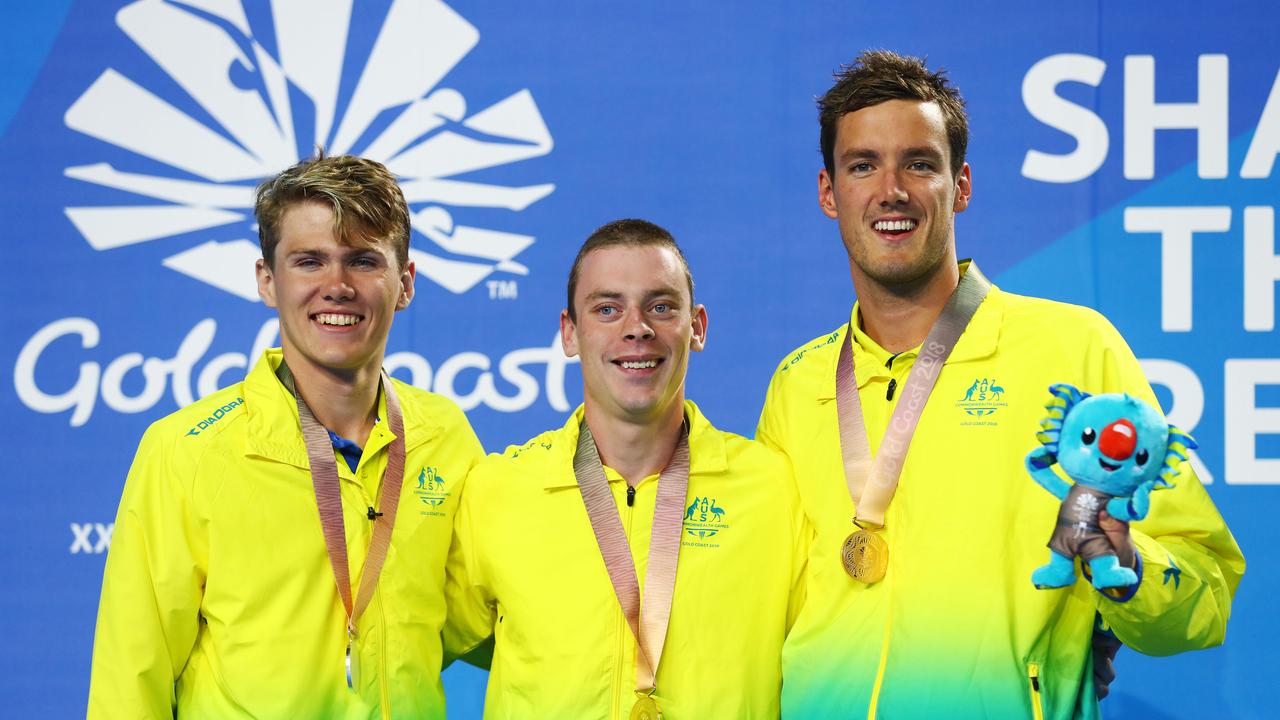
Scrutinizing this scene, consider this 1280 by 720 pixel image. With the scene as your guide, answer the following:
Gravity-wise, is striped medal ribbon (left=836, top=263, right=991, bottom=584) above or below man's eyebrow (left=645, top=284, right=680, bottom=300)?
below

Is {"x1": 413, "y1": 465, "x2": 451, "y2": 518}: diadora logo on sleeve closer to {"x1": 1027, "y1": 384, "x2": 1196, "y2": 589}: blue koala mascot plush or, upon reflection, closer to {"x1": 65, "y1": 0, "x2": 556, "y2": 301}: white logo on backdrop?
{"x1": 1027, "y1": 384, "x2": 1196, "y2": 589}: blue koala mascot plush

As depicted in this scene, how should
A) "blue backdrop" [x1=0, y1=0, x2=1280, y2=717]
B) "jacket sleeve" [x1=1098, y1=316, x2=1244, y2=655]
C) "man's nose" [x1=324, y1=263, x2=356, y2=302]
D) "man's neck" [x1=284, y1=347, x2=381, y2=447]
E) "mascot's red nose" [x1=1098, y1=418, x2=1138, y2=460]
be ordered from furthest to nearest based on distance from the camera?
1. "blue backdrop" [x1=0, y1=0, x2=1280, y2=717]
2. "man's neck" [x1=284, y1=347, x2=381, y2=447]
3. "man's nose" [x1=324, y1=263, x2=356, y2=302]
4. "jacket sleeve" [x1=1098, y1=316, x2=1244, y2=655]
5. "mascot's red nose" [x1=1098, y1=418, x2=1138, y2=460]

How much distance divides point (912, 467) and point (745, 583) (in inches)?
17.1

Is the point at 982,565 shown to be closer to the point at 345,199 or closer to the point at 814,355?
the point at 814,355

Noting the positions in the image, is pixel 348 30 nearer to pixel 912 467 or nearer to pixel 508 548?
pixel 508 548

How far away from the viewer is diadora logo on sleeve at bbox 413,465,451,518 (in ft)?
8.78

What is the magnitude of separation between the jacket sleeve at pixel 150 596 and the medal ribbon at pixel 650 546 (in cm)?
84

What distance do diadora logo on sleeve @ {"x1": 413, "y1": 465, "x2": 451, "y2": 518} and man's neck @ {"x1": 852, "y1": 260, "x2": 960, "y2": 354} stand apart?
41.3 inches

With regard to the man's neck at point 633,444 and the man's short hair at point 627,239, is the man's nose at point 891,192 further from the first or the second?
the man's neck at point 633,444

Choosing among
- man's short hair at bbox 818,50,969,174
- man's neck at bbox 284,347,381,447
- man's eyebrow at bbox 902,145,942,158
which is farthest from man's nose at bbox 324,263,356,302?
man's eyebrow at bbox 902,145,942,158

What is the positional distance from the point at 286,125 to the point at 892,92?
2.62 meters

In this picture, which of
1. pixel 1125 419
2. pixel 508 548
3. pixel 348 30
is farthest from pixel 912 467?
pixel 348 30

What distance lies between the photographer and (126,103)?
436 cm

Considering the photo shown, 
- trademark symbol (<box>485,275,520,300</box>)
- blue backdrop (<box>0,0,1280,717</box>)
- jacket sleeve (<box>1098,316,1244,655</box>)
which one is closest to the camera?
jacket sleeve (<box>1098,316,1244,655</box>)
